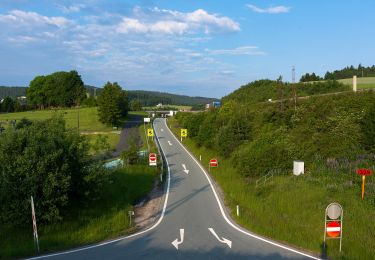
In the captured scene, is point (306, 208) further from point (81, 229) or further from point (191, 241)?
point (81, 229)

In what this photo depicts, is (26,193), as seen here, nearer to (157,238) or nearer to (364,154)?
(157,238)

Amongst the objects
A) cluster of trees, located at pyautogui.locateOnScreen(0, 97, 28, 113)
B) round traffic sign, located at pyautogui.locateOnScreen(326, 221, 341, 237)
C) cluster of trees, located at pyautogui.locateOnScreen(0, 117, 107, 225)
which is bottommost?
round traffic sign, located at pyautogui.locateOnScreen(326, 221, 341, 237)

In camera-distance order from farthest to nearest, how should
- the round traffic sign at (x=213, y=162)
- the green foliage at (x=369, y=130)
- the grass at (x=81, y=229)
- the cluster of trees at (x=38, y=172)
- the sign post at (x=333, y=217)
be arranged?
the round traffic sign at (x=213, y=162) → the green foliage at (x=369, y=130) → the cluster of trees at (x=38, y=172) → the grass at (x=81, y=229) → the sign post at (x=333, y=217)

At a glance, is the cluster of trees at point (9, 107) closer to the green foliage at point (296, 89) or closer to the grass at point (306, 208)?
the green foliage at point (296, 89)

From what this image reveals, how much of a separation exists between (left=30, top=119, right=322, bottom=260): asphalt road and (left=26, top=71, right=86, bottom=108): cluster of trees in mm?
128977

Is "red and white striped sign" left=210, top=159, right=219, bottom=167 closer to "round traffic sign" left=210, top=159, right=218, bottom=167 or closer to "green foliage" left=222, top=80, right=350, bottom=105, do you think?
"round traffic sign" left=210, top=159, right=218, bottom=167

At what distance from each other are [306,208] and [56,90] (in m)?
139

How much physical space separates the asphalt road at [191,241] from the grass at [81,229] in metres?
→ 1.15

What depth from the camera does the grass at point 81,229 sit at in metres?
18.7

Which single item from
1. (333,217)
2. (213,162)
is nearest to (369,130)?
(213,162)

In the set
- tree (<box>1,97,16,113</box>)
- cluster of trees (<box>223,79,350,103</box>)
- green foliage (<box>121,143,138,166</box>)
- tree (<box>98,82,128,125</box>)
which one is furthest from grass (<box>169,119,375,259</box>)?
tree (<box>1,97,16,113</box>)

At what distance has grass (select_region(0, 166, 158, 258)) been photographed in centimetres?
1866

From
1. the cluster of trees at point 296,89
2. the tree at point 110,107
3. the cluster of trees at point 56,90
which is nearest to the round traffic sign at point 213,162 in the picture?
the cluster of trees at point 296,89

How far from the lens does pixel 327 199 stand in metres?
24.5
